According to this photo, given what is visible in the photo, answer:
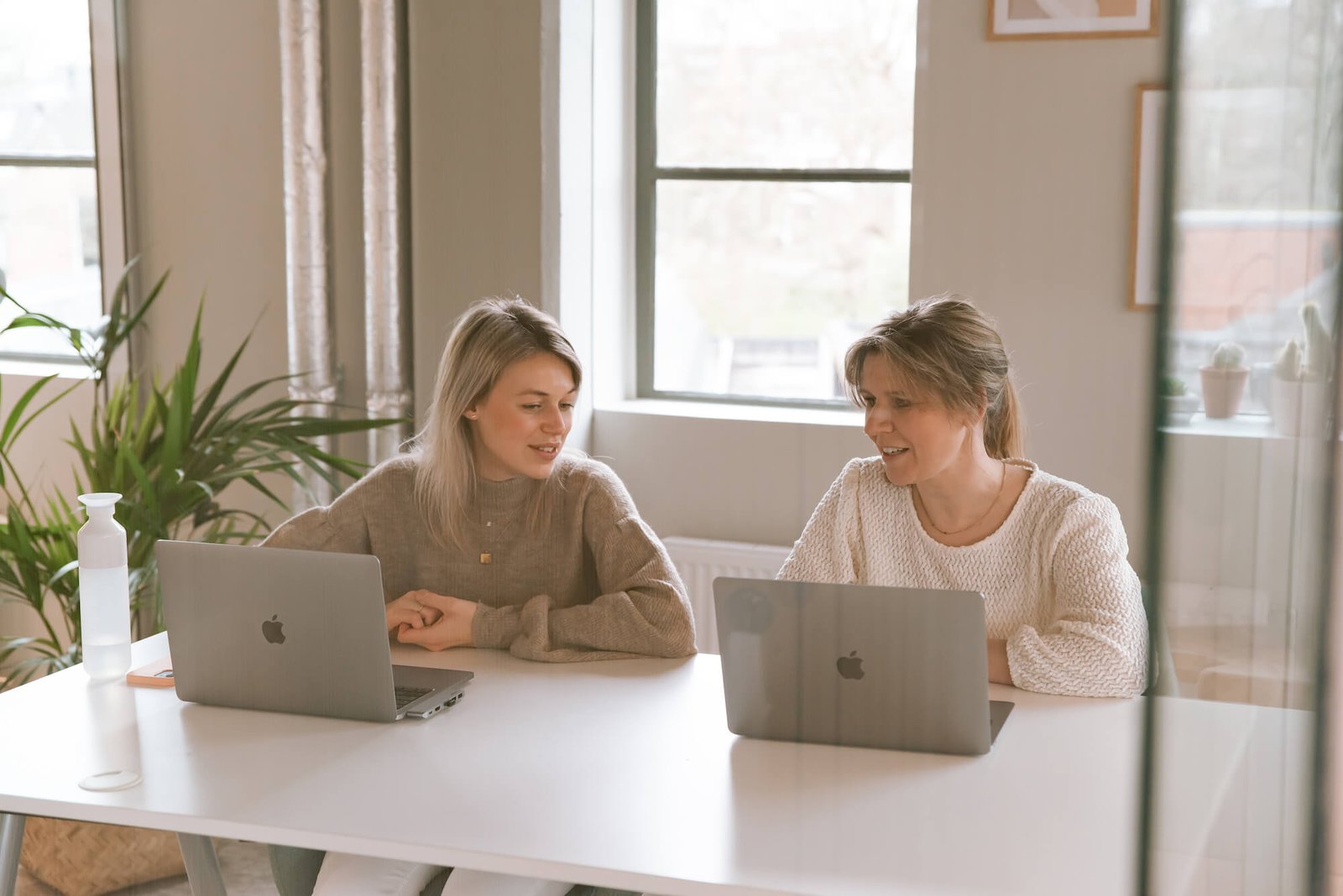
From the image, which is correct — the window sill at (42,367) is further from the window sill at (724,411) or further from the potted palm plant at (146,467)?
the window sill at (724,411)

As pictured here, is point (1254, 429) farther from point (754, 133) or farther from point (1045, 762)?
point (754, 133)

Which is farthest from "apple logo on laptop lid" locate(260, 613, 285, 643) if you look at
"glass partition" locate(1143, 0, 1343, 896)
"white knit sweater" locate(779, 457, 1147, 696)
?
"glass partition" locate(1143, 0, 1343, 896)

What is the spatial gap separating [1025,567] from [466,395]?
2.42 ft

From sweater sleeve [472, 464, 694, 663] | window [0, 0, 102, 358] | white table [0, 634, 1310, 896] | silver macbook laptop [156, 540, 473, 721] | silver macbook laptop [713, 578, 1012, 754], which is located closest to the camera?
white table [0, 634, 1310, 896]

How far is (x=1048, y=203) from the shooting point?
170 centimetres

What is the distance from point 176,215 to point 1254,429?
2.76 m

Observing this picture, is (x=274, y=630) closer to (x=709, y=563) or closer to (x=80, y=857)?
(x=80, y=857)

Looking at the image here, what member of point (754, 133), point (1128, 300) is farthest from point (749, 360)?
point (1128, 300)

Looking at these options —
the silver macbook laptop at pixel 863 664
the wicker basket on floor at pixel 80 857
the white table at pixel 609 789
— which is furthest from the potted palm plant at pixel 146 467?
the silver macbook laptop at pixel 863 664

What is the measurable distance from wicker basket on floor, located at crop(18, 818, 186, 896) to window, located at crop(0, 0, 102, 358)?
1.21 metres

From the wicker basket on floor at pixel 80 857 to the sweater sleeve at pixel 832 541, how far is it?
1.15 m

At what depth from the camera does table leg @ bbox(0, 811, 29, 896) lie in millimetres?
1318

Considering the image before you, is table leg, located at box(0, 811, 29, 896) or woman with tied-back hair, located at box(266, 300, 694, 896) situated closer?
table leg, located at box(0, 811, 29, 896)

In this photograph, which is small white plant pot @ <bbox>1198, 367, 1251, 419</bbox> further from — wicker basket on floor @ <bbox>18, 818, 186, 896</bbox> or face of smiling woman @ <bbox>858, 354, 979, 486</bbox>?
wicker basket on floor @ <bbox>18, 818, 186, 896</bbox>
